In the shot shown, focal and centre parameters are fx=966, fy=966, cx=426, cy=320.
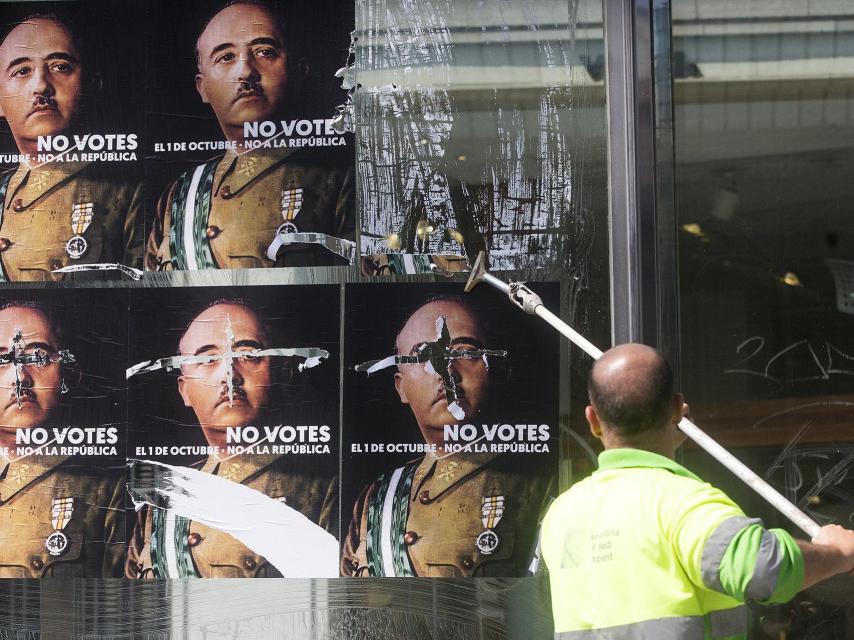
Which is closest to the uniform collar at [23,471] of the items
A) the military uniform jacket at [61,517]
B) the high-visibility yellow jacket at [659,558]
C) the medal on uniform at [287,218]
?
the military uniform jacket at [61,517]

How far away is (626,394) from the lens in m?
2.01

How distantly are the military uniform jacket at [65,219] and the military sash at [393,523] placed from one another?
125 centimetres

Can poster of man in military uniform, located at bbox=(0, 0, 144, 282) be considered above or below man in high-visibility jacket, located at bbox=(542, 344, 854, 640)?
above

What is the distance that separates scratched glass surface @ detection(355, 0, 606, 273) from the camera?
3469 millimetres

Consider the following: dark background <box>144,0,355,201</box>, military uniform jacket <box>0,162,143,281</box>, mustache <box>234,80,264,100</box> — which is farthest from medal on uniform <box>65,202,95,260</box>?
mustache <box>234,80,264,100</box>

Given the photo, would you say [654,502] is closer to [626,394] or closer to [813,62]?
[626,394]

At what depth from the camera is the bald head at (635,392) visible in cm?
201

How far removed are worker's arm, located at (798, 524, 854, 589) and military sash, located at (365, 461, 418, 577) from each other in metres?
1.70

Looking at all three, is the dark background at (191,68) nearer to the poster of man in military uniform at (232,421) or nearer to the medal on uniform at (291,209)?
the medal on uniform at (291,209)

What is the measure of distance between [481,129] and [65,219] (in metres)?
1.60

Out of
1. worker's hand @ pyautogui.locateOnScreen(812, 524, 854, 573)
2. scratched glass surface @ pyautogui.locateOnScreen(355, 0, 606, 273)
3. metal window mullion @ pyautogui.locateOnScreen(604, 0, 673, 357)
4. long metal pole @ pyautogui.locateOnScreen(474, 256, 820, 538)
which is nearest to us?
worker's hand @ pyautogui.locateOnScreen(812, 524, 854, 573)

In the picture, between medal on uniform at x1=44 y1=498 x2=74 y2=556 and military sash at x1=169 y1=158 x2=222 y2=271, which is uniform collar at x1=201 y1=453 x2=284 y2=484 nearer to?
medal on uniform at x1=44 y1=498 x2=74 y2=556

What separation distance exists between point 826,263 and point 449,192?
4.56ft

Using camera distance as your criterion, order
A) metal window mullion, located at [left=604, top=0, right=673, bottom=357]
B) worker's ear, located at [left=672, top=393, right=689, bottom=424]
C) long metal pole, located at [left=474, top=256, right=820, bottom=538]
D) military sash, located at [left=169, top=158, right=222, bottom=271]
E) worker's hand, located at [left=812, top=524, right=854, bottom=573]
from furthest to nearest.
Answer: military sash, located at [left=169, top=158, right=222, bottom=271]
metal window mullion, located at [left=604, top=0, right=673, bottom=357]
long metal pole, located at [left=474, top=256, right=820, bottom=538]
worker's ear, located at [left=672, top=393, right=689, bottom=424]
worker's hand, located at [left=812, top=524, right=854, bottom=573]
